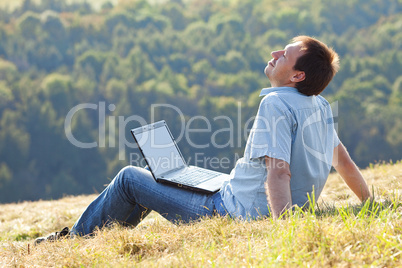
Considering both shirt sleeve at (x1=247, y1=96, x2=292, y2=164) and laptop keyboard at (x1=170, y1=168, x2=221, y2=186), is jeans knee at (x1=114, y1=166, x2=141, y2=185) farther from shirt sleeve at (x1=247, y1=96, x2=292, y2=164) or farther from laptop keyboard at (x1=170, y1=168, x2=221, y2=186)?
shirt sleeve at (x1=247, y1=96, x2=292, y2=164)

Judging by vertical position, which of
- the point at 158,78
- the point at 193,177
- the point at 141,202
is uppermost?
the point at 193,177

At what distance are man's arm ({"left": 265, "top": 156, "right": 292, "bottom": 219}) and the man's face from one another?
45 cm

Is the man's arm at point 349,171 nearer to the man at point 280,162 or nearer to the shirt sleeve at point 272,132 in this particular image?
the man at point 280,162

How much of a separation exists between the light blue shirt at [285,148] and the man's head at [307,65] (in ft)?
0.19

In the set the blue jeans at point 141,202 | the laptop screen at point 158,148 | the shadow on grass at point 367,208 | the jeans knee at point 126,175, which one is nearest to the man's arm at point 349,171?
the shadow on grass at point 367,208

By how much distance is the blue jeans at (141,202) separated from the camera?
2.49 m

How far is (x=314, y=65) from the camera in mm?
2250

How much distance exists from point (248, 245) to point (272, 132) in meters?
0.52

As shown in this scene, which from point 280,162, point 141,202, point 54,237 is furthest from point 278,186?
point 54,237

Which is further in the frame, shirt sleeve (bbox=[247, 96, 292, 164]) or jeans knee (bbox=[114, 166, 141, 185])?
jeans knee (bbox=[114, 166, 141, 185])

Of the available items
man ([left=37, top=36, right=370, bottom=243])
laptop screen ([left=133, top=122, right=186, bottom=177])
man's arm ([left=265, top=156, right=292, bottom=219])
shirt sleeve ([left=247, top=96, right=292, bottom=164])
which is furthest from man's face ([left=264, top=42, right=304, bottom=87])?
laptop screen ([left=133, top=122, right=186, bottom=177])

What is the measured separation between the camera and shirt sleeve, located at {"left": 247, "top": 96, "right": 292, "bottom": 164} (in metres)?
2.10

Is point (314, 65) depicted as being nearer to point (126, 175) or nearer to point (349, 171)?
point (349, 171)

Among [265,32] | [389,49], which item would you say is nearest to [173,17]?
[265,32]
